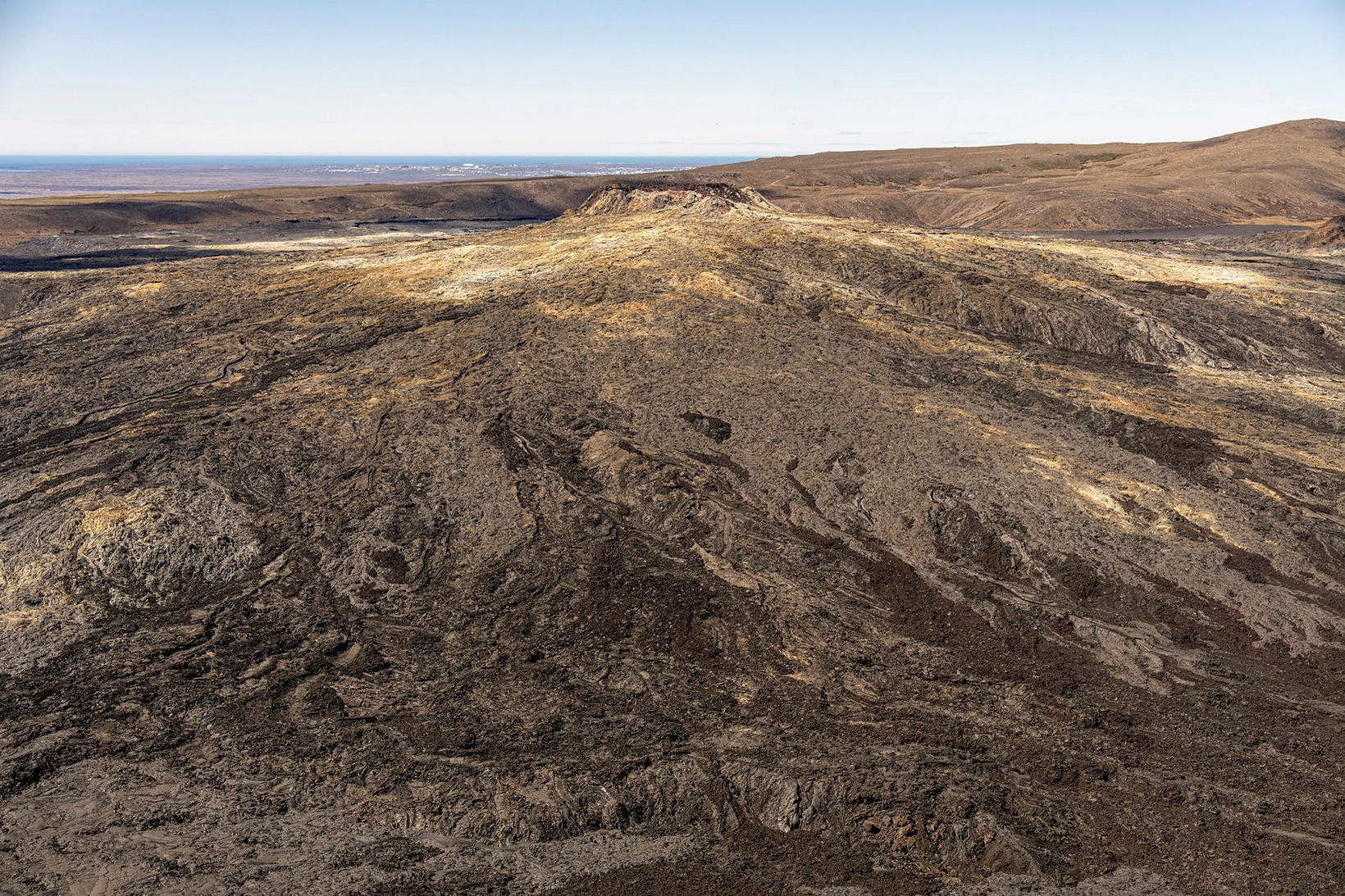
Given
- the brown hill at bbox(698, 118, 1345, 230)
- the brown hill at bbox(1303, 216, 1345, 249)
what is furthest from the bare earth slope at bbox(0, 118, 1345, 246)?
the brown hill at bbox(1303, 216, 1345, 249)

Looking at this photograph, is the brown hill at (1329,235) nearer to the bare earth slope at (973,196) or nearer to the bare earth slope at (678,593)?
the bare earth slope at (973,196)

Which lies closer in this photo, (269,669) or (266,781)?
(266,781)

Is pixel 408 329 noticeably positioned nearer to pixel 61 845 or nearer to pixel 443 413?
pixel 443 413

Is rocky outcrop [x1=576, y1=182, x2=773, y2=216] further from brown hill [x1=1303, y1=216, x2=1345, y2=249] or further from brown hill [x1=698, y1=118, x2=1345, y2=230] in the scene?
brown hill [x1=1303, y1=216, x2=1345, y2=249]

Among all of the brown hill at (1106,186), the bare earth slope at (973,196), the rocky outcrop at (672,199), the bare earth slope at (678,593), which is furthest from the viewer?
the brown hill at (1106,186)

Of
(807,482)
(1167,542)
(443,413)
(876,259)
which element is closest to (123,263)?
(443,413)

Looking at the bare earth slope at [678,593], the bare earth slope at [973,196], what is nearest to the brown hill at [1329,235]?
the bare earth slope at [973,196]
